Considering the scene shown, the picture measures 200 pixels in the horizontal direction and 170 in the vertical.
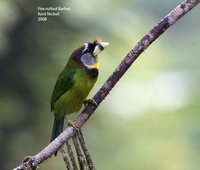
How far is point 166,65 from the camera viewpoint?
548 cm

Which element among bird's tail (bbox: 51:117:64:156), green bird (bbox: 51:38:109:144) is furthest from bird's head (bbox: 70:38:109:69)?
bird's tail (bbox: 51:117:64:156)

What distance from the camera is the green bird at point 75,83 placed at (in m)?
2.35

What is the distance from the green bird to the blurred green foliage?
2212mm

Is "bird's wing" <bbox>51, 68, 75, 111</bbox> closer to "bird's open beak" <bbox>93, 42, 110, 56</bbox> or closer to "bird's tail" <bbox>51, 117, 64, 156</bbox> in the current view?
"bird's tail" <bbox>51, 117, 64, 156</bbox>

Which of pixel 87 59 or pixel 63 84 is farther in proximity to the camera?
pixel 63 84

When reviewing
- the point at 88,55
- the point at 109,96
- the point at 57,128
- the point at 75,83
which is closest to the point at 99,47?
the point at 88,55

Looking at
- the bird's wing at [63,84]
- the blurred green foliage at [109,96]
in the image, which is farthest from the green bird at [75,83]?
the blurred green foliage at [109,96]

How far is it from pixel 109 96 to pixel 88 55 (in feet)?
9.67

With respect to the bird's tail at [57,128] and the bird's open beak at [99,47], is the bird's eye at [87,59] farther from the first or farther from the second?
the bird's tail at [57,128]

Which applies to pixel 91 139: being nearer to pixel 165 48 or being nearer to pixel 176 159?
pixel 176 159

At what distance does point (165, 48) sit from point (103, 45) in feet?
13.6

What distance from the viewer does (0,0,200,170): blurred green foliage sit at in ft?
16.3

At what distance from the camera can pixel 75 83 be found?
245 cm

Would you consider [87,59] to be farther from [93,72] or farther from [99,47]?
[99,47]
